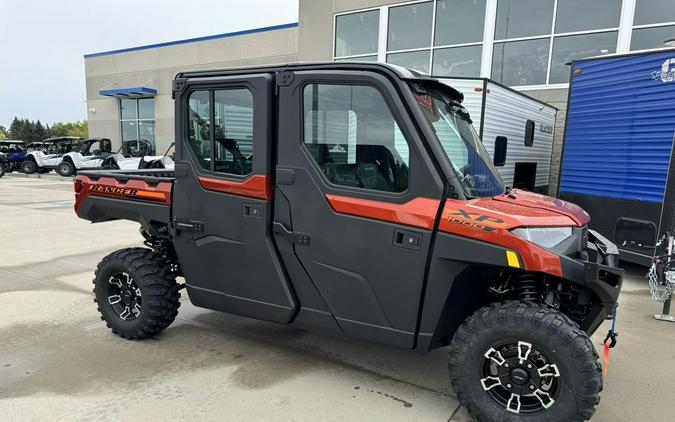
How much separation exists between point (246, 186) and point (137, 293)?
5.23ft

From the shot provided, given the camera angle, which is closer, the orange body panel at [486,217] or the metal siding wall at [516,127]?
the orange body panel at [486,217]

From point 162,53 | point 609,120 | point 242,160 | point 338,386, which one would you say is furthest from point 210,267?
point 162,53

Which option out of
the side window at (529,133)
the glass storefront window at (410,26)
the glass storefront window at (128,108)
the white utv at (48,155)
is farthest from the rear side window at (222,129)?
the glass storefront window at (128,108)

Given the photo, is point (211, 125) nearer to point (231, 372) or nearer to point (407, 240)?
point (407, 240)

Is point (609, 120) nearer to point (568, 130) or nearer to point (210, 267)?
point (568, 130)

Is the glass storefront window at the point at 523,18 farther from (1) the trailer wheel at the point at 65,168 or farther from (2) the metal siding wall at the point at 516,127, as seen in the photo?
(1) the trailer wheel at the point at 65,168

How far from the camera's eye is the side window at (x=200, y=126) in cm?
343

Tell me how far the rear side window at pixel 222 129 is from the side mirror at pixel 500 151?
5.89 meters

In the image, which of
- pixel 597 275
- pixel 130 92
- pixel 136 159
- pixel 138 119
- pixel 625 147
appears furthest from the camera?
pixel 138 119

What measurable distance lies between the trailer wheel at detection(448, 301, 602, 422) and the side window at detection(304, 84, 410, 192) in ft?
3.34

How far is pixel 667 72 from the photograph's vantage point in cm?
546

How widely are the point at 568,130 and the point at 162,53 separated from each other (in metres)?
25.3

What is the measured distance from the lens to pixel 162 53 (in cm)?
2627

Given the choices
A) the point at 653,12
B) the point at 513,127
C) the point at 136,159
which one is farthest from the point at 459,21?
the point at 136,159
